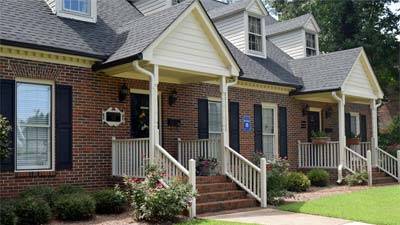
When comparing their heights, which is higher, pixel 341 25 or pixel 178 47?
pixel 341 25

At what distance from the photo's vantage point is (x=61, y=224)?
31.2 ft

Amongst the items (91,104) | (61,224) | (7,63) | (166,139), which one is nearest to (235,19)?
(166,139)

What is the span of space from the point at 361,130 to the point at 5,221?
18.0 m

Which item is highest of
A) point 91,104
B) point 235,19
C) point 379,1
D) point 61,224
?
point 379,1

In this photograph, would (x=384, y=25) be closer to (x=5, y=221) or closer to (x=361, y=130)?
(x=361, y=130)

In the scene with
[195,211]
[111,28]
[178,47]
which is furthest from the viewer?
[111,28]

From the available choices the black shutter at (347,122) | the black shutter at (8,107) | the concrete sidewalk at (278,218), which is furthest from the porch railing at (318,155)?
the black shutter at (8,107)

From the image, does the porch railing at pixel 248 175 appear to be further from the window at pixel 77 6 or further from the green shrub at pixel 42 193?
the window at pixel 77 6

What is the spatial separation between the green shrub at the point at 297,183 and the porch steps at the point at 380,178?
11.0 ft

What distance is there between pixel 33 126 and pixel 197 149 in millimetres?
4611

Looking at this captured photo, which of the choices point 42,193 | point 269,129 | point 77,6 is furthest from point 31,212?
point 269,129

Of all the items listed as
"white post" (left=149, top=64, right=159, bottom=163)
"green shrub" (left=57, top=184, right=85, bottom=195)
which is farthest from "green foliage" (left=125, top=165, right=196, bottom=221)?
"green shrub" (left=57, top=184, right=85, bottom=195)

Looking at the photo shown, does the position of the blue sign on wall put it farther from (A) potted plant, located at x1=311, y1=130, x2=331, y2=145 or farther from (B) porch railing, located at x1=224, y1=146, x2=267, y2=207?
(B) porch railing, located at x1=224, y1=146, x2=267, y2=207

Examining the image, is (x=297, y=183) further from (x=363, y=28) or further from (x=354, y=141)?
(x=363, y=28)
